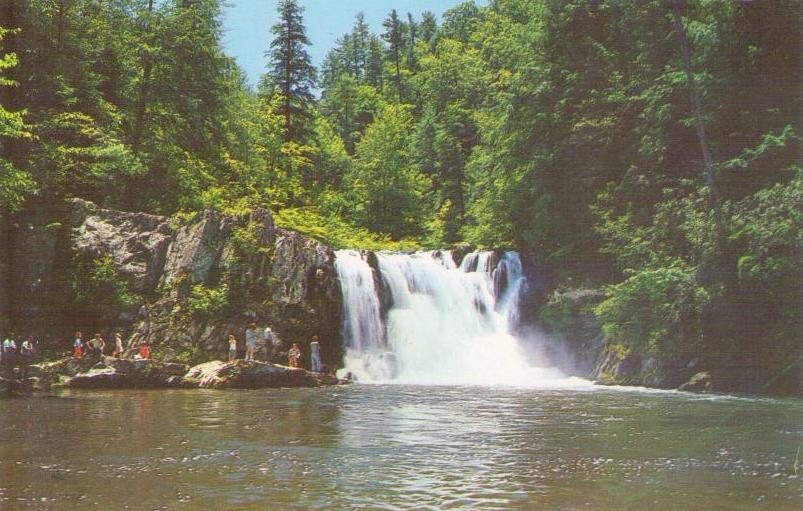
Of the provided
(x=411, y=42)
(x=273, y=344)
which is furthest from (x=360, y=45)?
(x=273, y=344)

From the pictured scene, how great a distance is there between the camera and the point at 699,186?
80.9ft

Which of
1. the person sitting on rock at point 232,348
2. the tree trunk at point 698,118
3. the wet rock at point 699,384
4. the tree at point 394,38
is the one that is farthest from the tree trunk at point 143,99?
the tree at point 394,38

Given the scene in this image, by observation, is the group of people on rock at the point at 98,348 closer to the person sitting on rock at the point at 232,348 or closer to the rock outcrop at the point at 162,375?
the rock outcrop at the point at 162,375

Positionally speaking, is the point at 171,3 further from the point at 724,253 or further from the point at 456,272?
the point at 724,253

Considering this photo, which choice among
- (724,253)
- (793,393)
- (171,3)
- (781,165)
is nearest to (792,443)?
(793,393)

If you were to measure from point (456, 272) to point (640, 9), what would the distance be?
13323mm

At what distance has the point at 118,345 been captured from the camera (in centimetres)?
2572

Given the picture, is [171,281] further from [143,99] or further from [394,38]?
[394,38]

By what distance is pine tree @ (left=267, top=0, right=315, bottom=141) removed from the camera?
4850 centimetres

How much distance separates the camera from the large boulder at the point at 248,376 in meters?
22.6

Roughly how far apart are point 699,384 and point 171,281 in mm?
18782

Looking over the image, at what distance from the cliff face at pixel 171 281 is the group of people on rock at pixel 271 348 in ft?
1.20

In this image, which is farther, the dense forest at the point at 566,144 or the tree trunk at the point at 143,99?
the tree trunk at the point at 143,99

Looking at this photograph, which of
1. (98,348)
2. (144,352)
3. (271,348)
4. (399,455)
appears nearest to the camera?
(399,455)
